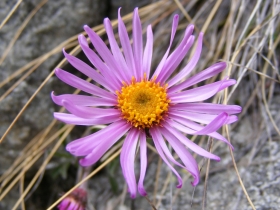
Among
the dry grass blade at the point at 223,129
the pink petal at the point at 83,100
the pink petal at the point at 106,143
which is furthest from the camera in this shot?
the dry grass blade at the point at 223,129

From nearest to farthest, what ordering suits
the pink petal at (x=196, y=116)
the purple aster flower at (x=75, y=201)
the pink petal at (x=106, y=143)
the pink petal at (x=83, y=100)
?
the pink petal at (x=106, y=143) → the pink petal at (x=83, y=100) → the pink petal at (x=196, y=116) → the purple aster flower at (x=75, y=201)

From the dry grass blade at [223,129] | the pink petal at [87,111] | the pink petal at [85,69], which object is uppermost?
the pink petal at [85,69]

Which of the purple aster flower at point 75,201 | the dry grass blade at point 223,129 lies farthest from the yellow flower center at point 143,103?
the purple aster flower at point 75,201

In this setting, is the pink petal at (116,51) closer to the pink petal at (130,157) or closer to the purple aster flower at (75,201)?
the pink petal at (130,157)

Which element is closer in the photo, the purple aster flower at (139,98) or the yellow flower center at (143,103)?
the purple aster flower at (139,98)

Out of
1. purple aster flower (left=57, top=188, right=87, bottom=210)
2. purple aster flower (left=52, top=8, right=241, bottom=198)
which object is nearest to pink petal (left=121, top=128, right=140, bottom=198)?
purple aster flower (left=52, top=8, right=241, bottom=198)

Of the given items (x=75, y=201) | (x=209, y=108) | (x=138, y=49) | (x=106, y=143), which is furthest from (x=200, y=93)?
(x=75, y=201)

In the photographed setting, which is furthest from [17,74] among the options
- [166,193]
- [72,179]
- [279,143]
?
[279,143]

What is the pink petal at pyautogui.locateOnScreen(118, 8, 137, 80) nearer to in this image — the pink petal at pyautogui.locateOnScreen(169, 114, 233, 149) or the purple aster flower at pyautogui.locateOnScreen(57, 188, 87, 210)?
the pink petal at pyautogui.locateOnScreen(169, 114, 233, 149)

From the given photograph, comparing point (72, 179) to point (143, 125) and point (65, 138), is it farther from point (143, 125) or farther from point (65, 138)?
point (143, 125)
